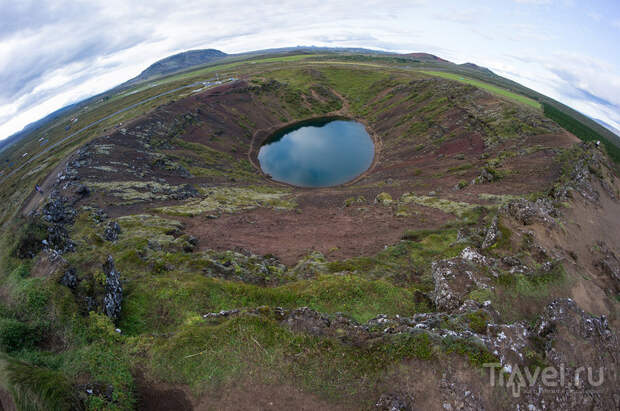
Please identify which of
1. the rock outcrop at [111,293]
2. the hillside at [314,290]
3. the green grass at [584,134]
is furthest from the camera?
the green grass at [584,134]

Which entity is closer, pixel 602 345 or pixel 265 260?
pixel 602 345

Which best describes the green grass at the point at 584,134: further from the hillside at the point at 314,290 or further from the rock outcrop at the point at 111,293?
the rock outcrop at the point at 111,293

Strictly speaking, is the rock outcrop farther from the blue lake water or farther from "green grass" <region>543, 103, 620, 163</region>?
"green grass" <region>543, 103, 620, 163</region>

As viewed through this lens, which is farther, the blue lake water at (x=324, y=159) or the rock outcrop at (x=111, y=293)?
the blue lake water at (x=324, y=159)

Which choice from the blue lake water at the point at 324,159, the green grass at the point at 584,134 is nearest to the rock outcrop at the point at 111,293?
the blue lake water at the point at 324,159

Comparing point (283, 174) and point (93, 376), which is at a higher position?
point (283, 174)

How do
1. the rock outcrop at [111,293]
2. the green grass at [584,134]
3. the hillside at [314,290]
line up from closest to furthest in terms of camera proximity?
the hillside at [314,290], the rock outcrop at [111,293], the green grass at [584,134]

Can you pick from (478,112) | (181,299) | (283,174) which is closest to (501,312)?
(181,299)

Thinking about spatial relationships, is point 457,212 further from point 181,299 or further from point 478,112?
point 478,112

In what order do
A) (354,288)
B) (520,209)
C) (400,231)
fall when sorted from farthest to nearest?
(400,231) < (520,209) < (354,288)
